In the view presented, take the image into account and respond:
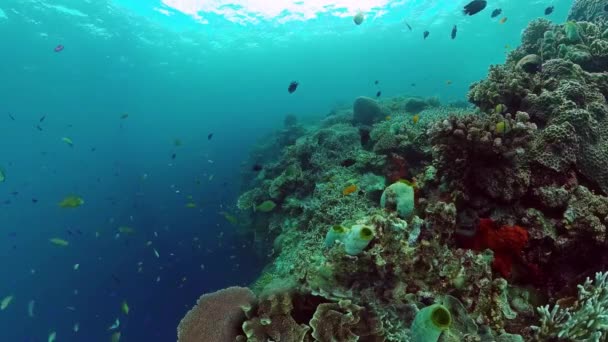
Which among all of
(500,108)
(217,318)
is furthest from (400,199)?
(500,108)

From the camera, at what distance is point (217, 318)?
310 cm

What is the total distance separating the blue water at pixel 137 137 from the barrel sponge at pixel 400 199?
827 centimetres

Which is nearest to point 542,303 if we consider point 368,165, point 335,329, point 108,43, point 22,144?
point 335,329

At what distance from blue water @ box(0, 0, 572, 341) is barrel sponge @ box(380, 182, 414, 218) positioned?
8266 millimetres

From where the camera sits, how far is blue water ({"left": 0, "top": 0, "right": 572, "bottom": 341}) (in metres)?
17.7

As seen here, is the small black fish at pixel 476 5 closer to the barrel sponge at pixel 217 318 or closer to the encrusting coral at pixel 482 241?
the encrusting coral at pixel 482 241

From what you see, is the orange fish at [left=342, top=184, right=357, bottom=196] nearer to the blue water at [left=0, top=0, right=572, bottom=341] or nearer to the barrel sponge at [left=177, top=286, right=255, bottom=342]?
the barrel sponge at [left=177, top=286, right=255, bottom=342]

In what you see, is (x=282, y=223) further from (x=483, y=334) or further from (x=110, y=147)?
(x=110, y=147)

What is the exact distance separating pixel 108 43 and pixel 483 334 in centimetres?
4577

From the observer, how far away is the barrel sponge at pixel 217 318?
3.03m

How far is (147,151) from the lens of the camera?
205 feet

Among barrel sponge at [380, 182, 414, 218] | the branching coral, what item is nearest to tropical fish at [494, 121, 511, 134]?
barrel sponge at [380, 182, 414, 218]

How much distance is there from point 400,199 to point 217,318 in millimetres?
2384

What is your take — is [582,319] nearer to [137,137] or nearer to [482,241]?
[482,241]
